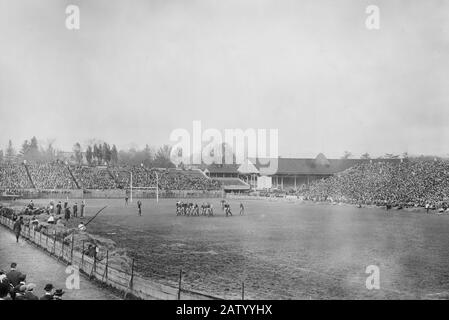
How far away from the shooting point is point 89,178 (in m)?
78.4

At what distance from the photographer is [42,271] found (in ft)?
53.4

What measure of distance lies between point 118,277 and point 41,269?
15.3 ft

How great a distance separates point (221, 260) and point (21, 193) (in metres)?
54.1

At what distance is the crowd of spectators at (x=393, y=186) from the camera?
171 feet

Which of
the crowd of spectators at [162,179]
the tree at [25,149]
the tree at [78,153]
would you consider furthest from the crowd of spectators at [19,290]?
the tree at [78,153]

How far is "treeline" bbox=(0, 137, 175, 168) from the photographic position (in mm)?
133738

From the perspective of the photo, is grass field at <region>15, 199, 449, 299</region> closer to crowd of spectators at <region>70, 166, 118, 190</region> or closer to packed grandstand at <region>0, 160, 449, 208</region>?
packed grandstand at <region>0, 160, 449, 208</region>

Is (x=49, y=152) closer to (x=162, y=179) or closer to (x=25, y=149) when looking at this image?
(x=25, y=149)

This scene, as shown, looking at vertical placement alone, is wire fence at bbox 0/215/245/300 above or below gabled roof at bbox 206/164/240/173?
below

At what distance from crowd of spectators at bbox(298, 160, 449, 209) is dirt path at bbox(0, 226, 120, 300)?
39.9 meters

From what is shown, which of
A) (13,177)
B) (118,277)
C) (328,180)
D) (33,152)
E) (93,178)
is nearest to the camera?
(118,277)

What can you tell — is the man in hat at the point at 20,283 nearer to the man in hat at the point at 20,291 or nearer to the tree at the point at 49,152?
the man in hat at the point at 20,291

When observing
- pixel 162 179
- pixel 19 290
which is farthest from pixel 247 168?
pixel 19 290

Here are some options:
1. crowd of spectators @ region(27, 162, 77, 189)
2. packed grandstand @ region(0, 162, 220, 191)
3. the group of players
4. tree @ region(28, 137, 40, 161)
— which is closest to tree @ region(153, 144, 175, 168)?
tree @ region(28, 137, 40, 161)
